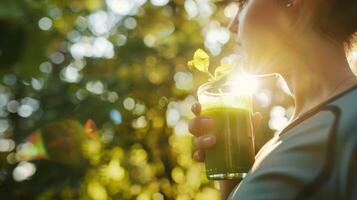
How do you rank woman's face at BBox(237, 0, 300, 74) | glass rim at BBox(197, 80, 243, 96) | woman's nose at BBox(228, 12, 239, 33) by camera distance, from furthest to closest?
glass rim at BBox(197, 80, 243, 96), woman's nose at BBox(228, 12, 239, 33), woman's face at BBox(237, 0, 300, 74)

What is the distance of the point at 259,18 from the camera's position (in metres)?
1.53

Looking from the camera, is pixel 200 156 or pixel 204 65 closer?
pixel 204 65

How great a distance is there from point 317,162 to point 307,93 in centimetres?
38

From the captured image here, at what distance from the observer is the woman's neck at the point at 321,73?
55.5 inches

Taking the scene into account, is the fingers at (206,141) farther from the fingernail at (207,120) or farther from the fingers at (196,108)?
the fingers at (196,108)

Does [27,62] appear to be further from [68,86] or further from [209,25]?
[209,25]

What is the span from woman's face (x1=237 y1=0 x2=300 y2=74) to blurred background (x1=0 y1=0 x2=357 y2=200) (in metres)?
2.33

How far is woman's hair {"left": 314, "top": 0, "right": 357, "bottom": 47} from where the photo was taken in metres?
1.44

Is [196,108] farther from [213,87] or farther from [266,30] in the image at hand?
[266,30]

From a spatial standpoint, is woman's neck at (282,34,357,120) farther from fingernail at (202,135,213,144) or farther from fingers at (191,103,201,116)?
fingers at (191,103,201,116)

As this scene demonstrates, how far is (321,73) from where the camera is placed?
145 cm

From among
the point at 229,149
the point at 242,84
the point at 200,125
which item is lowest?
the point at 229,149

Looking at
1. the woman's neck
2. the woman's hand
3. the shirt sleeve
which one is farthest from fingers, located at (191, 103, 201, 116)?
the shirt sleeve

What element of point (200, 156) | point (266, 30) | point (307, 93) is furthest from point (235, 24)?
point (200, 156)
